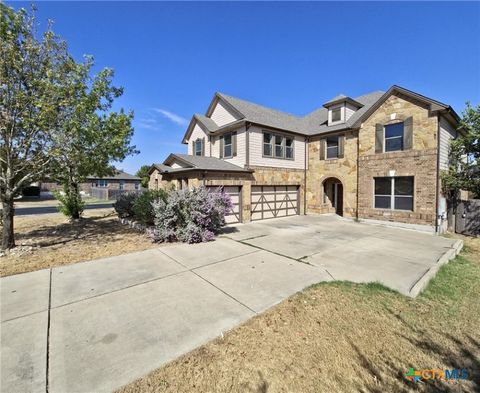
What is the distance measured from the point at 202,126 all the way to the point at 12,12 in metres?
10.9

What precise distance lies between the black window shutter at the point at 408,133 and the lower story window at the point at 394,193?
5.46ft

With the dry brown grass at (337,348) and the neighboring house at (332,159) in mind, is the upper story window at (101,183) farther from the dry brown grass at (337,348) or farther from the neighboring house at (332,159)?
the dry brown grass at (337,348)

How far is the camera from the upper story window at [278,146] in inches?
575

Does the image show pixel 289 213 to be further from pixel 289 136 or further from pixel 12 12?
pixel 12 12

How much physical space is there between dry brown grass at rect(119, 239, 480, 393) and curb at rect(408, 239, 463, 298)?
217 millimetres

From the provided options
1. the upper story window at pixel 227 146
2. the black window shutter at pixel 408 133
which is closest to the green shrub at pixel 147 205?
the upper story window at pixel 227 146

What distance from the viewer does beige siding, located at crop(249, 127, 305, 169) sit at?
1381 centimetres

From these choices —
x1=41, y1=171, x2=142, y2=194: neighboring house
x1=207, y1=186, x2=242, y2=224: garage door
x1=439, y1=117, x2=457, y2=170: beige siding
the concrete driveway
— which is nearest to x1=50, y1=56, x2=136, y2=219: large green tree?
the concrete driveway

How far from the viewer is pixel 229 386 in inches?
104

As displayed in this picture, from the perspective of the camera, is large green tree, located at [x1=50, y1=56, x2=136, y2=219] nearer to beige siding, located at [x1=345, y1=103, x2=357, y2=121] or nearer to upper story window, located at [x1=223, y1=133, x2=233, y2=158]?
upper story window, located at [x1=223, y1=133, x2=233, y2=158]

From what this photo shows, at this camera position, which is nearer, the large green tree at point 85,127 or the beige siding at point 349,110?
the large green tree at point 85,127

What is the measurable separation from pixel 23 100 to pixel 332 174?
15247mm

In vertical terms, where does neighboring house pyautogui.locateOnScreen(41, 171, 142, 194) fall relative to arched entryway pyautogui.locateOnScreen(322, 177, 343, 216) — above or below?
above

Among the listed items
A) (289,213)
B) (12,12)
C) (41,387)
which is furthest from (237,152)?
(41,387)
